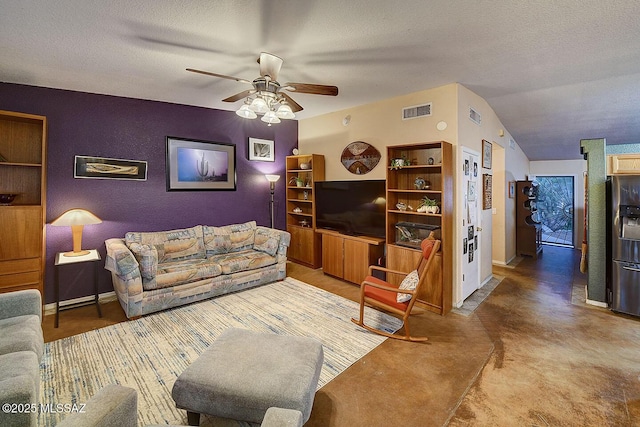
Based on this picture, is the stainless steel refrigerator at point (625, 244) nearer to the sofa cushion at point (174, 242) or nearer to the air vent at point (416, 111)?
the air vent at point (416, 111)

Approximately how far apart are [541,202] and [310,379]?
8.92 meters

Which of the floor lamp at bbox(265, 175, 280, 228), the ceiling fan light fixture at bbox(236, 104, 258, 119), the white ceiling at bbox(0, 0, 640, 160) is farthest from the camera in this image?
the floor lamp at bbox(265, 175, 280, 228)

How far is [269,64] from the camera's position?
8.24 feet

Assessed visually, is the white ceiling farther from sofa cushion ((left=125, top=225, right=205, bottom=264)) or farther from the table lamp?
sofa cushion ((left=125, top=225, right=205, bottom=264))

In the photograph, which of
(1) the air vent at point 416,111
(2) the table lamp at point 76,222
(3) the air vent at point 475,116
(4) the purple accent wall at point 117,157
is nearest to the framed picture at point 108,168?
(4) the purple accent wall at point 117,157

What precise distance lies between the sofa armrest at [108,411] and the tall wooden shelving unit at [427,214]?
312 cm

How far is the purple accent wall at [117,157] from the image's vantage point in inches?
141

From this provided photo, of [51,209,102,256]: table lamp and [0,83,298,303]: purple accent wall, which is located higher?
[0,83,298,303]: purple accent wall

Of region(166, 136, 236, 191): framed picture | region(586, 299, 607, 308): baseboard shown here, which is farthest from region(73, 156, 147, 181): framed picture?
region(586, 299, 607, 308): baseboard

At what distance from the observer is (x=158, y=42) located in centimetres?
250

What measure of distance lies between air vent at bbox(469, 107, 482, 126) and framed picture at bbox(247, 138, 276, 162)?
136 inches

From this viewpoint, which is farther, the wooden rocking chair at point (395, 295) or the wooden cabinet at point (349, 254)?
the wooden cabinet at point (349, 254)

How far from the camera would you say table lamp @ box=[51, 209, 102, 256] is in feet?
11.0

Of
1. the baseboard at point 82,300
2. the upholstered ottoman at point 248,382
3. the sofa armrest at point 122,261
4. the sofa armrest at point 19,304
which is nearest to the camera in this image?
the upholstered ottoman at point 248,382
